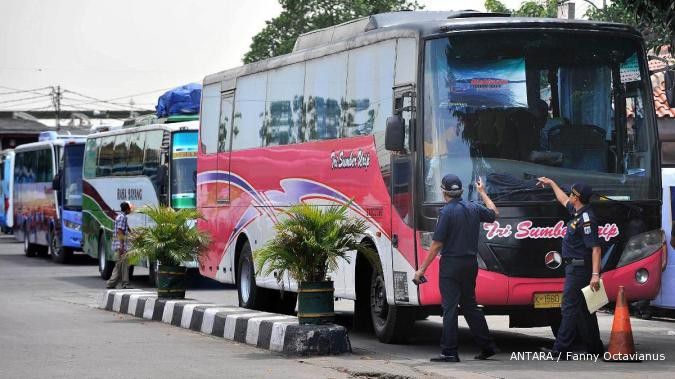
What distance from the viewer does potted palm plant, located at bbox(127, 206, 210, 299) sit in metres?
20.0

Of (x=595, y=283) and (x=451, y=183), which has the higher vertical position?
(x=451, y=183)

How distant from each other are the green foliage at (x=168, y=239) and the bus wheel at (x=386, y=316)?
14.4 ft

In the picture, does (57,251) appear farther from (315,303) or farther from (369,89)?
(315,303)

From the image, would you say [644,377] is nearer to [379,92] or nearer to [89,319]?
[379,92]

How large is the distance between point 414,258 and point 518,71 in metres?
2.17

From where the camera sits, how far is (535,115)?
585 inches

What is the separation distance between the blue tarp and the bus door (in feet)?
50.0

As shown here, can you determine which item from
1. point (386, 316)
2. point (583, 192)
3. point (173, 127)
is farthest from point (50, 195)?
point (583, 192)

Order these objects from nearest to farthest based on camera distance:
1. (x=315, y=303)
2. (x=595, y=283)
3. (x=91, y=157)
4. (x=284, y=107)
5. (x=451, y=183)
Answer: (x=595, y=283), (x=451, y=183), (x=315, y=303), (x=284, y=107), (x=91, y=157)

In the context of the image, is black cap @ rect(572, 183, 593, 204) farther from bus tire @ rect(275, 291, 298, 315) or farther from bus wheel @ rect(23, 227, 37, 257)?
bus wheel @ rect(23, 227, 37, 257)

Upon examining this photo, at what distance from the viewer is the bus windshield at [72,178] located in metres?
37.3

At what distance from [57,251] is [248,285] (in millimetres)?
18857

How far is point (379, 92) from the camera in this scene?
16219 mm

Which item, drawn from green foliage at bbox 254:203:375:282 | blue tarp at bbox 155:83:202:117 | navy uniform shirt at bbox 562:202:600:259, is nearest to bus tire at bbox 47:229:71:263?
blue tarp at bbox 155:83:202:117
